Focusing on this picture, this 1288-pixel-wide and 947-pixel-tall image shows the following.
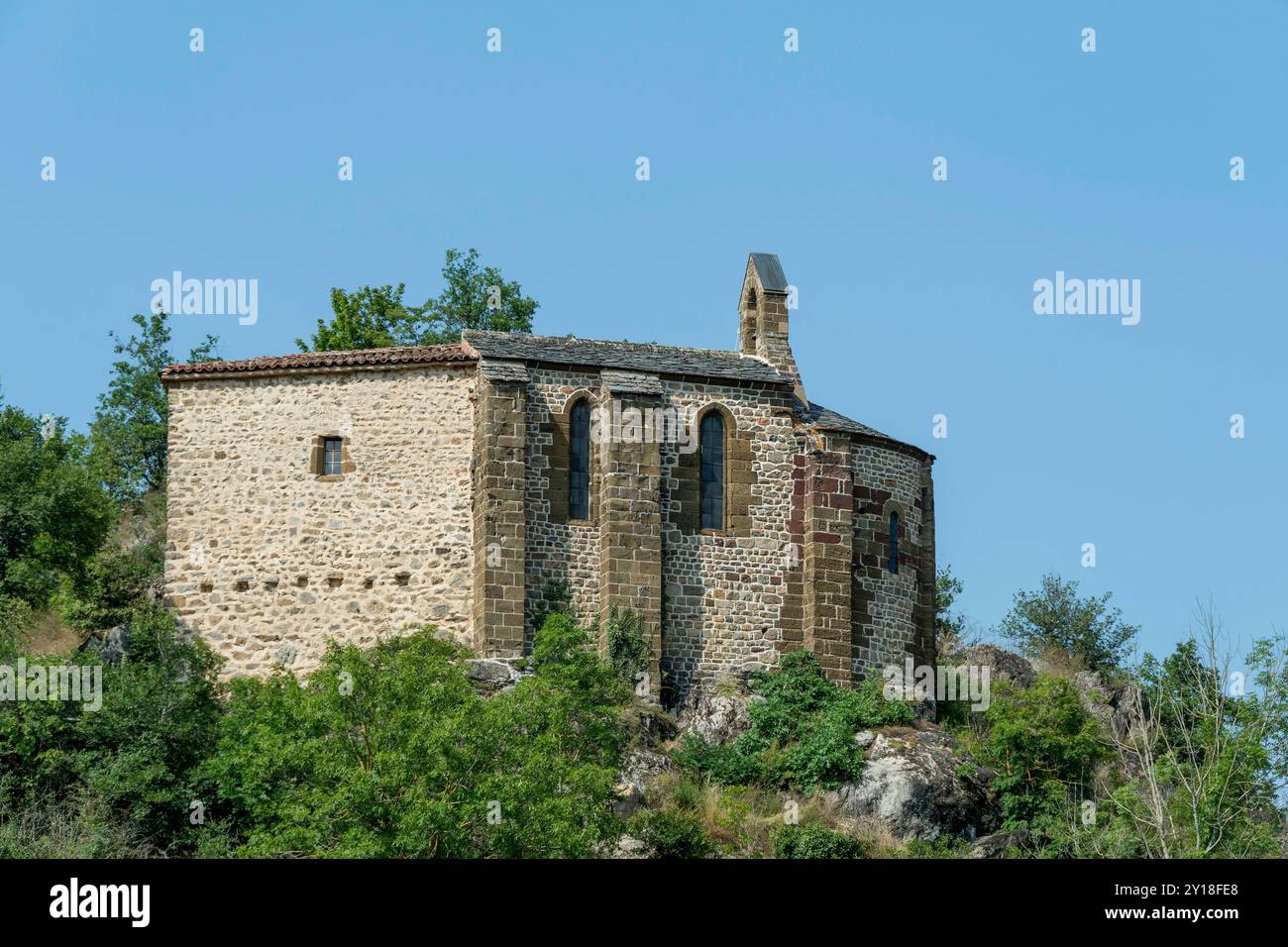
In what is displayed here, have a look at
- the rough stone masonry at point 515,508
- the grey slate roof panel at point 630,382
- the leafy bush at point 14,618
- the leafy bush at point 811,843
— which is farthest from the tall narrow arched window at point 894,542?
the leafy bush at point 14,618

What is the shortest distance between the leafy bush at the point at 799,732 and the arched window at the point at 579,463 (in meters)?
5.44

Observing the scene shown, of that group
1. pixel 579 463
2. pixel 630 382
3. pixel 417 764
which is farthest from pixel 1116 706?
pixel 417 764

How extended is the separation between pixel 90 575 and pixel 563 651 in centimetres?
1201

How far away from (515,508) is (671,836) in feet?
29.3

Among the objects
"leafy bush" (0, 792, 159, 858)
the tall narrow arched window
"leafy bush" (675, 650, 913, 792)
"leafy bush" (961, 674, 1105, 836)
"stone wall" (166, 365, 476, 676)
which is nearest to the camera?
"leafy bush" (0, 792, 159, 858)

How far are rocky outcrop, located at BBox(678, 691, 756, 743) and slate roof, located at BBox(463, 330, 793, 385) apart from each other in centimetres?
744

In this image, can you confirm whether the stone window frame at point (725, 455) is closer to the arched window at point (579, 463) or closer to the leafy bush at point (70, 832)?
the arched window at point (579, 463)

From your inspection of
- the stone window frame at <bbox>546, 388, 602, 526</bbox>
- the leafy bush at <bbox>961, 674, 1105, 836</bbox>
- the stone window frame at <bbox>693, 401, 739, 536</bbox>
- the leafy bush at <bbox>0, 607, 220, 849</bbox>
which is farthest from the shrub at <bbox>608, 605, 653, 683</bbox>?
the leafy bush at <bbox>0, 607, 220, 849</bbox>

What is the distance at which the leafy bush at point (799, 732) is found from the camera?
4162 cm

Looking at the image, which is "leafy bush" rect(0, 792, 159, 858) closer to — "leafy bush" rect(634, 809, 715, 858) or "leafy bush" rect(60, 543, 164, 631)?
"leafy bush" rect(60, 543, 164, 631)

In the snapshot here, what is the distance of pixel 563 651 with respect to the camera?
3988 cm

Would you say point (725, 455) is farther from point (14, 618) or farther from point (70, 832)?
point (70, 832)

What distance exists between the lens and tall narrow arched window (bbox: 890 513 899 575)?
47000mm
